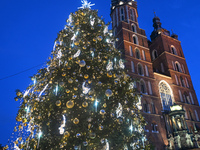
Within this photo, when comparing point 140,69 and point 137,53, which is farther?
point 137,53

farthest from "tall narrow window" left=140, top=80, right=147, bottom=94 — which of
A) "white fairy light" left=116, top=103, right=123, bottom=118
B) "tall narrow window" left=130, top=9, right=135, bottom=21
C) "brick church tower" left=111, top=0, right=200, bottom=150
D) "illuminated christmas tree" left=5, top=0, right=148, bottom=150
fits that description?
"white fairy light" left=116, top=103, right=123, bottom=118

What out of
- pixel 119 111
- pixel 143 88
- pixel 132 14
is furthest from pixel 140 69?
pixel 119 111

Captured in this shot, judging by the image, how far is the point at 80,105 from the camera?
5.68 m

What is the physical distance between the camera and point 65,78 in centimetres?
620

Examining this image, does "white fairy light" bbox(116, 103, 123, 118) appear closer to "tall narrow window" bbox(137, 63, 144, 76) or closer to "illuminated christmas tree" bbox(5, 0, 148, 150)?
"illuminated christmas tree" bbox(5, 0, 148, 150)

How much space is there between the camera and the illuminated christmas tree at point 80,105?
5.26 metres

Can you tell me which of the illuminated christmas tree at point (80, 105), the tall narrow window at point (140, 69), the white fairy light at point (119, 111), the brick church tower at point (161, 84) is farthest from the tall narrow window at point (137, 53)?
the white fairy light at point (119, 111)

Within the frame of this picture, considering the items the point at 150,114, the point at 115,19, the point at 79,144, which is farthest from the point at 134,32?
the point at 79,144

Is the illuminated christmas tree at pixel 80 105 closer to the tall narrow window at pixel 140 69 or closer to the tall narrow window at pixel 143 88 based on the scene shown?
the tall narrow window at pixel 143 88

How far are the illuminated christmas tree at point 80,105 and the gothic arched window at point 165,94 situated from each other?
56.5 ft

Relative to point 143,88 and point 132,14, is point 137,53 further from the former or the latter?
point 132,14

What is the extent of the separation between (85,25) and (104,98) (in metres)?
3.82

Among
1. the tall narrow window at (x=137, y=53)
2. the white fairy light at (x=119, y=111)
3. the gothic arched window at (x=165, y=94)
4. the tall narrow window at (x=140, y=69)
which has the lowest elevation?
the white fairy light at (x=119, y=111)

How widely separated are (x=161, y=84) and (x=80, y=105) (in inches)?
828
